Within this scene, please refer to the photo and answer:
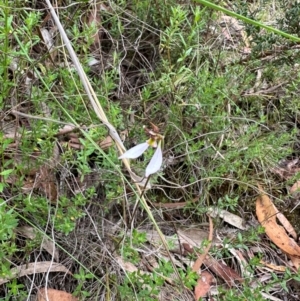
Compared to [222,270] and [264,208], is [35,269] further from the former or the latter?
[264,208]

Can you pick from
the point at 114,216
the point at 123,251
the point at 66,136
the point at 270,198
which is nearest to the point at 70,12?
the point at 66,136

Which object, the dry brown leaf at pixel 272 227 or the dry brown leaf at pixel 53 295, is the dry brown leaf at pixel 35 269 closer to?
the dry brown leaf at pixel 53 295

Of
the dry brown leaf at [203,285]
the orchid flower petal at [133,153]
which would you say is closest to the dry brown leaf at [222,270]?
the dry brown leaf at [203,285]

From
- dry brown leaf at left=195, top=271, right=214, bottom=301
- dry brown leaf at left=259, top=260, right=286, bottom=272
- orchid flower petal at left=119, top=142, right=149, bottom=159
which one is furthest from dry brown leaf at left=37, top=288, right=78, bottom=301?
dry brown leaf at left=259, top=260, right=286, bottom=272

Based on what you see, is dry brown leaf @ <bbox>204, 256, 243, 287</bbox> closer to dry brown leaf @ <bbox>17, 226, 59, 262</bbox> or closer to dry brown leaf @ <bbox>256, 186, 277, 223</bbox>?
dry brown leaf @ <bbox>256, 186, 277, 223</bbox>

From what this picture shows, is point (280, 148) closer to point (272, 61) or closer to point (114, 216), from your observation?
point (272, 61)

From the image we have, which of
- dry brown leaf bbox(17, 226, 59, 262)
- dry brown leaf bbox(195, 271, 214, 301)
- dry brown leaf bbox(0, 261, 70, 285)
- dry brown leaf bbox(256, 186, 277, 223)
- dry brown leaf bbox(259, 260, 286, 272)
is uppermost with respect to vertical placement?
dry brown leaf bbox(17, 226, 59, 262)
